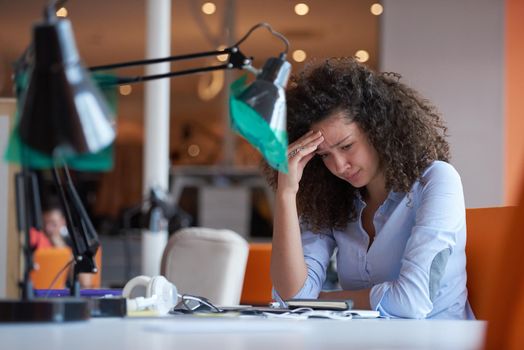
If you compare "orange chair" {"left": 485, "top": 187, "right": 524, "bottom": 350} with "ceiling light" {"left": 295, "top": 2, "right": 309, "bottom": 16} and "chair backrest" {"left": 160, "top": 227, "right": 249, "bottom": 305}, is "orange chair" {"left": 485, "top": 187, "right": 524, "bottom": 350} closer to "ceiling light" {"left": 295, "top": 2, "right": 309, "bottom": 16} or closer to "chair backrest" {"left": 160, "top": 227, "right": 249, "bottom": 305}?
"chair backrest" {"left": 160, "top": 227, "right": 249, "bottom": 305}

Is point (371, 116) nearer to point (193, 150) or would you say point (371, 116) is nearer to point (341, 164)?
point (341, 164)

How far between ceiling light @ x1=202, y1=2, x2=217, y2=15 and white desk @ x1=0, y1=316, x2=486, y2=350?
29.4ft

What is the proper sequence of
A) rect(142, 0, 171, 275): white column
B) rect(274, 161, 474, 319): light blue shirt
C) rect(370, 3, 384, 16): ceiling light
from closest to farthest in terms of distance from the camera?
rect(274, 161, 474, 319): light blue shirt
rect(142, 0, 171, 275): white column
rect(370, 3, 384, 16): ceiling light

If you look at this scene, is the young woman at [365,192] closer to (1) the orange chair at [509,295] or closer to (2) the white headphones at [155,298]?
(2) the white headphones at [155,298]

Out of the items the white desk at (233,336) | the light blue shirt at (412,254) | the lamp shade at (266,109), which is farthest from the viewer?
the light blue shirt at (412,254)

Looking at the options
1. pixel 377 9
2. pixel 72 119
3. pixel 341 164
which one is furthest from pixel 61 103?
pixel 377 9

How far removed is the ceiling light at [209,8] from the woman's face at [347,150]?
7.92m

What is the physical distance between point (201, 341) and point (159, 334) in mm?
98

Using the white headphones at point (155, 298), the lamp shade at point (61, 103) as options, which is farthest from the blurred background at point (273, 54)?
the lamp shade at point (61, 103)

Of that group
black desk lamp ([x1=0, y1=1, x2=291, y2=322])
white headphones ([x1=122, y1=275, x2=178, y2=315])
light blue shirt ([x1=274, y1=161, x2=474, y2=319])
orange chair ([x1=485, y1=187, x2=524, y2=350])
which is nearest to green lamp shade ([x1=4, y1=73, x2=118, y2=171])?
black desk lamp ([x1=0, y1=1, x2=291, y2=322])

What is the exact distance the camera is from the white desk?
3.62 feet

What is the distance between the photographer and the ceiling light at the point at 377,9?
329 inches

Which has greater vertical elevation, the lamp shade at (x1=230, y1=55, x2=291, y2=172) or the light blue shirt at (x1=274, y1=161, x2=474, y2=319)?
the lamp shade at (x1=230, y1=55, x2=291, y2=172)

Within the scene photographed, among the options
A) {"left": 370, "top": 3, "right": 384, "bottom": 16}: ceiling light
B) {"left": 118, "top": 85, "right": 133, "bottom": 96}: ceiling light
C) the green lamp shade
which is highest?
{"left": 370, "top": 3, "right": 384, "bottom": 16}: ceiling light
